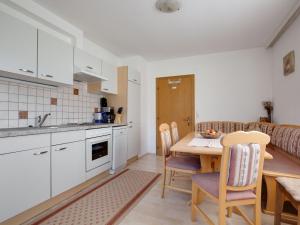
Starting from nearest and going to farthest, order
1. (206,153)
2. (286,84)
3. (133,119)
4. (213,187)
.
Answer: (213,187) < (206,153) < (286,84) < (133,119)

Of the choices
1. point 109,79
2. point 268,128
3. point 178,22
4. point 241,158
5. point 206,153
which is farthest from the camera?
point 109,79

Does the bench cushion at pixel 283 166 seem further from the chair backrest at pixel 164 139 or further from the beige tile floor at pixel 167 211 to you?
the chair backrest at pixel 164 139

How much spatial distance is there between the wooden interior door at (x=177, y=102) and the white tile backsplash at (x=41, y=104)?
179cm

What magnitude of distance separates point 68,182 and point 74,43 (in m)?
2.15

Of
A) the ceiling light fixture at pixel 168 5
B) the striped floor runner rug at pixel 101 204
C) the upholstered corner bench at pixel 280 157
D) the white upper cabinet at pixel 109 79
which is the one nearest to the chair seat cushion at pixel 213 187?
the upholstered corner bench at pixel 280 157

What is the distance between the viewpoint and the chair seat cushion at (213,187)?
131 cm

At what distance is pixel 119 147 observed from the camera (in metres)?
3.19

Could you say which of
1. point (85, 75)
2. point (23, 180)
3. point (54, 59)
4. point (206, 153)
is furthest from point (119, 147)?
point (206, 153)

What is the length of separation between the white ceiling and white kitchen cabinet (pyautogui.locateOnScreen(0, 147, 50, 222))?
189 centimetres

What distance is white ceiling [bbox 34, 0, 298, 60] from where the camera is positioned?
2164 mm

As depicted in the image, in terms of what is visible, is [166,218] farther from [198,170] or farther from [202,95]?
[202,95]

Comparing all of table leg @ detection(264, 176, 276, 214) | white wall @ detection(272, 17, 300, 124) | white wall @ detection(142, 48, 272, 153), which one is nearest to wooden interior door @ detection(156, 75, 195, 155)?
white wall @ detection(142, 48, 272, 153)

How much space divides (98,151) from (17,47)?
1.73 m

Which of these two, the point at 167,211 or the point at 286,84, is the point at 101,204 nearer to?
the point at 167,211
